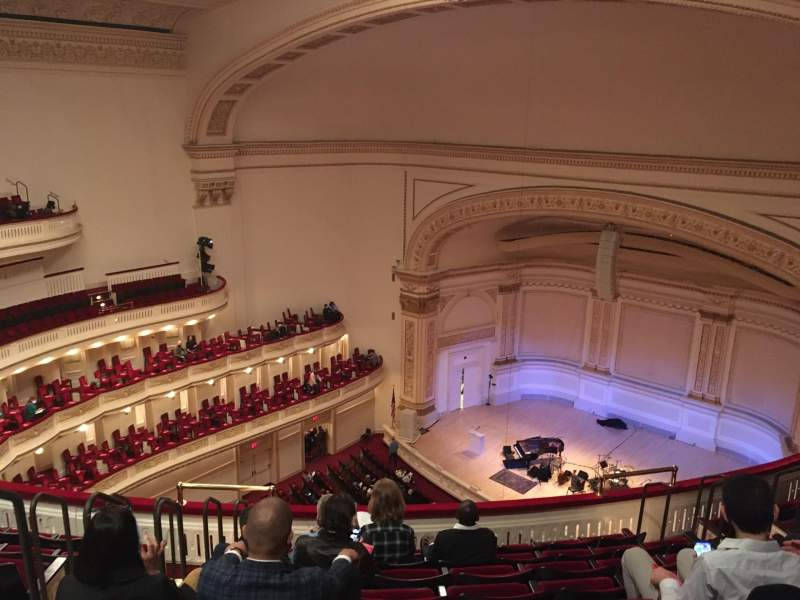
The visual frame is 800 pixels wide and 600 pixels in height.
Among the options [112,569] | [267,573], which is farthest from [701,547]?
[112,569]

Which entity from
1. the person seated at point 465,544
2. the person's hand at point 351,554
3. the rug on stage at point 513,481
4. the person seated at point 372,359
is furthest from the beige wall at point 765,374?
the person's hand at point 351,554

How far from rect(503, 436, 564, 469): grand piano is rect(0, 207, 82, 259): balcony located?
11.3m

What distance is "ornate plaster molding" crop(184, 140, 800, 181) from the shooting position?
1230cm

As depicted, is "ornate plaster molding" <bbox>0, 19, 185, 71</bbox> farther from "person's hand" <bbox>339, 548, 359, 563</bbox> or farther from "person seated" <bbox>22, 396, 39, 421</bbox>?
"person's hand" <bbox>339, 548, 359, 563</bbox>

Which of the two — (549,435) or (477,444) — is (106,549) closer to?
(477,444)

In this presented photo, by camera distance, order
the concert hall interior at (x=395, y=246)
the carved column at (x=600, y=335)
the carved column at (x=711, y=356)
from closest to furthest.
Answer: the concert hall interior at (x=395, y=246) < the carved column at (x=711, y=356) < the carved column at (x=600, y=335)

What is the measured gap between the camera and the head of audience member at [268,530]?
2.74 m

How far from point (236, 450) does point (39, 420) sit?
16.5 ft

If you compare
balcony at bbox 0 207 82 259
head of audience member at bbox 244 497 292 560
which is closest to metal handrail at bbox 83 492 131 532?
head of audience member at bbox 244 497 292 560

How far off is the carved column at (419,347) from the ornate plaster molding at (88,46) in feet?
27.2

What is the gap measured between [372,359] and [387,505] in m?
14.7

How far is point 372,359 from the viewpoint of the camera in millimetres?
19031

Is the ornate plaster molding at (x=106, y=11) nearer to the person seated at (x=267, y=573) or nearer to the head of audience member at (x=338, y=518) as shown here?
the head of audience member at (x=338, y=518)

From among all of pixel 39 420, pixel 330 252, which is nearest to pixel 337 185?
pixel 330 252
